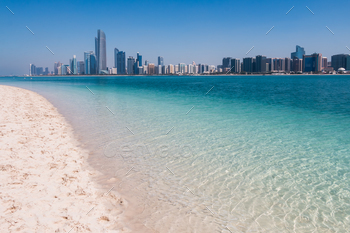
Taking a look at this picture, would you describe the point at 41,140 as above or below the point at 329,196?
above

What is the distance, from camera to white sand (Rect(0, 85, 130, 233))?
3.59 m

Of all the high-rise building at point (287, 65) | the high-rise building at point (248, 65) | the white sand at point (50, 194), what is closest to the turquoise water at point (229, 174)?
the white sand at point (50, 194)

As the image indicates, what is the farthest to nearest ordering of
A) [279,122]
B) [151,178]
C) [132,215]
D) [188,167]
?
[279,122] < [188,167] < [151,178] < [132,215]

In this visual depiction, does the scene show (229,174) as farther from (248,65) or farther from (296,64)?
(296,64)

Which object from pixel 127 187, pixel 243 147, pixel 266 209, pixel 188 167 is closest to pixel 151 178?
pixel 127 187

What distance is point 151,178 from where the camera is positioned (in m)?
5.73

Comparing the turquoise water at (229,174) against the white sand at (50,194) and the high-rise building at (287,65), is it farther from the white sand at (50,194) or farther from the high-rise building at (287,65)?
the high-rise building at (287,65)

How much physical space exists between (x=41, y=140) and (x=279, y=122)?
1147 cm

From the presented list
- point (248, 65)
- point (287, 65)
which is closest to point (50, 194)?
point (248, 65)

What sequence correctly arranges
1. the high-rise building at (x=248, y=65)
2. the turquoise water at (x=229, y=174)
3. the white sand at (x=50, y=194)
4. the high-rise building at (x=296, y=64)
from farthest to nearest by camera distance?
the high-rise building at (x=296, y=64) → the high-rise building at (x=248, y=65) → the turquoise water at (x=229, y=174) → the white sand at (x=50, y=194)

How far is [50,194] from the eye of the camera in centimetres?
440

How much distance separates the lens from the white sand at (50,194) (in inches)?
141

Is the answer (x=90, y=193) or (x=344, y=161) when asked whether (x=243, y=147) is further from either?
(x=90, y=193)

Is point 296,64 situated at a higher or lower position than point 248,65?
higher
